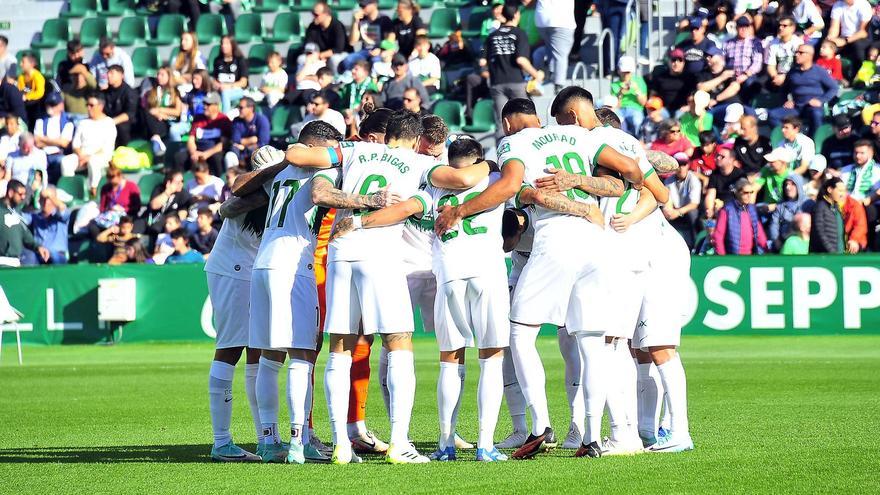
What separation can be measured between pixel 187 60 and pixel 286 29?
2.21 metres

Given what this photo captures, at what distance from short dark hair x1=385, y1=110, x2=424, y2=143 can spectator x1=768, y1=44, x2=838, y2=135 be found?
1389 cm

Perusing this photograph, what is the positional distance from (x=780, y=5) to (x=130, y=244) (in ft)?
38.3

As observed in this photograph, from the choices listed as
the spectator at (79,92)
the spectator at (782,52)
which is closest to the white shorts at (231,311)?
the spectator at (782,52)

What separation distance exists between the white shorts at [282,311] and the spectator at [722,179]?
40.3 feet

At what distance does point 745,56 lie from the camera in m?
22.4

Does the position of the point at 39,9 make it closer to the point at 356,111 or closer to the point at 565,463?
the point at 356,111

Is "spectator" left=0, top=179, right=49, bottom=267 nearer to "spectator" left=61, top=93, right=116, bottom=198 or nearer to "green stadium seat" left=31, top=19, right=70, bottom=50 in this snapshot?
"spectator" left=61, top=93, right=116, bottom=198

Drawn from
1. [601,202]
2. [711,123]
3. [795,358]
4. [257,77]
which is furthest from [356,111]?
[601,202]

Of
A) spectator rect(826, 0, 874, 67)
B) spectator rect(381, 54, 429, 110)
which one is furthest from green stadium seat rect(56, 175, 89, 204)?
spectator rect(826, 0, 874, 67)

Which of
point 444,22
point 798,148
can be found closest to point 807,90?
point 798,148

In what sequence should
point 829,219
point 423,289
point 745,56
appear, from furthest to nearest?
1. point 745,56
2. point 829,219
3. point 423,289

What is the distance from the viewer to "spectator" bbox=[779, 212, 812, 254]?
19.5 metres

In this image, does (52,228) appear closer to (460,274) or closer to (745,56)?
(745,56)

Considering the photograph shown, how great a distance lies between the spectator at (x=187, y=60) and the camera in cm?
2608
